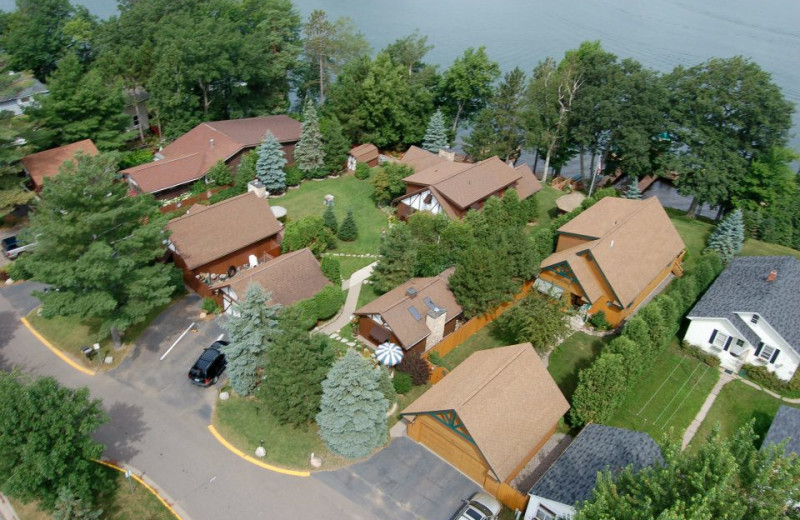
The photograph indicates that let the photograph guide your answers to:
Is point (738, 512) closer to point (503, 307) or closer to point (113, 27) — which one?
point (503, 307)

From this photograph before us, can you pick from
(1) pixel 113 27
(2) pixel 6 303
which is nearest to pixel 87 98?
(1) pixel 113 27

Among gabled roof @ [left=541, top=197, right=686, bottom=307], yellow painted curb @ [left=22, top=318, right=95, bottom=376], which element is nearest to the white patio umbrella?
gabled roof @ [left=541, top=197, right=686, bottom=307]

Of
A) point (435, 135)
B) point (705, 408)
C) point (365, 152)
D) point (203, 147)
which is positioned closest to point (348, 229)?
point (365, 152)

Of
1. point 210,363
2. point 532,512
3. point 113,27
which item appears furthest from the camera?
point 113,27

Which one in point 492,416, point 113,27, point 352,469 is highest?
point 113,27

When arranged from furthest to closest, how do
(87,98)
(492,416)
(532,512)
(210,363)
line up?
1. (87,98)
2. (210,363)
3. (492,416)
4. (532,512)

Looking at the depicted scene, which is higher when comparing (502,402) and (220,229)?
(220,229)

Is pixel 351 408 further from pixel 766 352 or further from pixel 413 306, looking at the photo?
pixel 766 352
